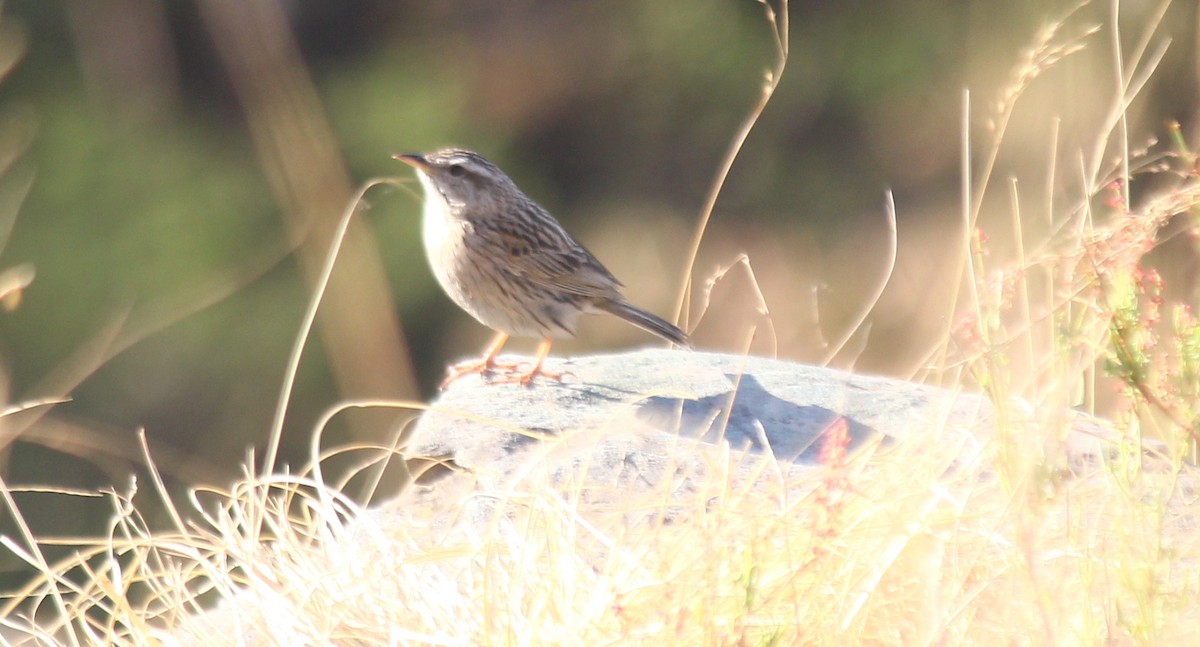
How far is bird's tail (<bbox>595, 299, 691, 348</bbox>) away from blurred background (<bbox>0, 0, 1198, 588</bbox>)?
440 cm

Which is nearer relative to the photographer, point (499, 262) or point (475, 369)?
point (475, 369)

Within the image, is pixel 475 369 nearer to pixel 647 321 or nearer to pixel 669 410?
pixel 647 321

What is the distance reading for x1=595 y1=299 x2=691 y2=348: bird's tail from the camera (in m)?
5.16

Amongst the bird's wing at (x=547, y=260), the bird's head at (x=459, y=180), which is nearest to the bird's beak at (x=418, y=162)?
the bird's head at (x=459, y=180)

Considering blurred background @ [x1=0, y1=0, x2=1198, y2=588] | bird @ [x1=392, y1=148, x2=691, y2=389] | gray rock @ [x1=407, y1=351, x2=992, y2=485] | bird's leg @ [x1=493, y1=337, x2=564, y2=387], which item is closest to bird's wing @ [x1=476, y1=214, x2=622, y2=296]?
bird @ [x1=392, y1=148, x2=691, y2=389]

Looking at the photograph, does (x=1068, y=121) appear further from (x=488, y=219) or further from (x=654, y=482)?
(x=654, y=482)

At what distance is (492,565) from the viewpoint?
10.2ft

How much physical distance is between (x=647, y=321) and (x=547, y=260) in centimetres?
59

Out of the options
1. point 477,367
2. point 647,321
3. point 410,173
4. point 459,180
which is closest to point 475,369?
point 477,367

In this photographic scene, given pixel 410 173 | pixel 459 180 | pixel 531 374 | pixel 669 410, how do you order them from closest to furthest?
pixel 669 410
pixel 531 374
pixel 459 180
pixel 410 173

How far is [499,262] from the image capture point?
5.73 meters

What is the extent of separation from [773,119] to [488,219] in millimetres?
8663

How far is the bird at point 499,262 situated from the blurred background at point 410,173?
4.21 m

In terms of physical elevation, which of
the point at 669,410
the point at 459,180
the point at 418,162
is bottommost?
the point at 669,410
